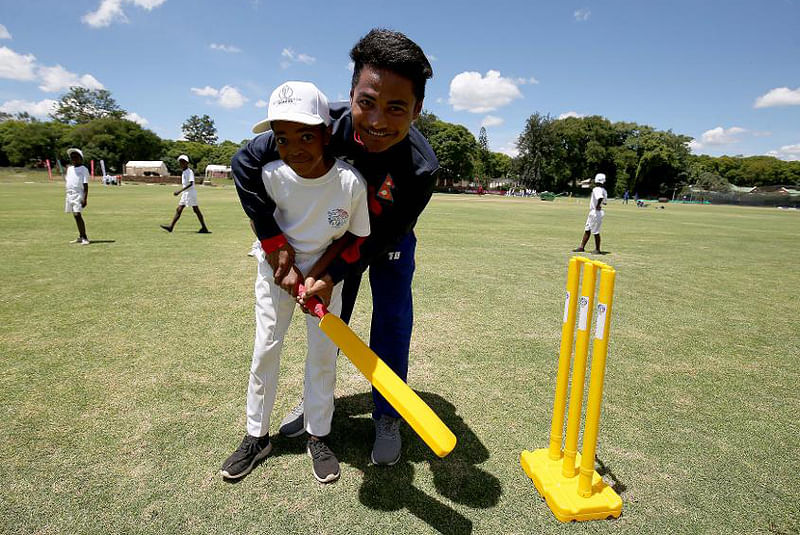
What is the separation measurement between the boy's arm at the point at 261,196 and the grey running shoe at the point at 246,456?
1.03 metres

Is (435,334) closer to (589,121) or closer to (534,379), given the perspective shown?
(534,379)

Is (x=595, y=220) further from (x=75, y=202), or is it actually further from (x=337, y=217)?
(x=75, y=202)

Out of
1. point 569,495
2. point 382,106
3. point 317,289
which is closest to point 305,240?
point 317,289

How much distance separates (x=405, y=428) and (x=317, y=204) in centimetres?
175

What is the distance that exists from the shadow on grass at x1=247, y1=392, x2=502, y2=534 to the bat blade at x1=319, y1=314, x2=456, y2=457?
1.85 feet

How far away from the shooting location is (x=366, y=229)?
237 centimetres

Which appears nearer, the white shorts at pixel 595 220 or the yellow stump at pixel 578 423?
the yellow stump at pixel 578 423

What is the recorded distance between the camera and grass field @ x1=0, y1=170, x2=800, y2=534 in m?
2.18

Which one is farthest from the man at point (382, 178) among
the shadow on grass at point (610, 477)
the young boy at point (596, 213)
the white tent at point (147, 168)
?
the white tent at point (147, 168)

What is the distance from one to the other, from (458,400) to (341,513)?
1437 millimetres

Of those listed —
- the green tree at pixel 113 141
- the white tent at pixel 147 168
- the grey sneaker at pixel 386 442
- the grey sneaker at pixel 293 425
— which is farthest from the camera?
the green tree at pixel 113 141

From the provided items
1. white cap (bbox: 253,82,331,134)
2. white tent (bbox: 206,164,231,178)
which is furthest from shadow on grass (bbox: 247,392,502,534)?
white tent (bbox: 206,164,231,178)

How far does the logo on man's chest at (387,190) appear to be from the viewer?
237cm

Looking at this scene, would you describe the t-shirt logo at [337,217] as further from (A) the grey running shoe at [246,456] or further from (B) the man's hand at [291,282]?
(A) the grey running shoe at [246,456]
